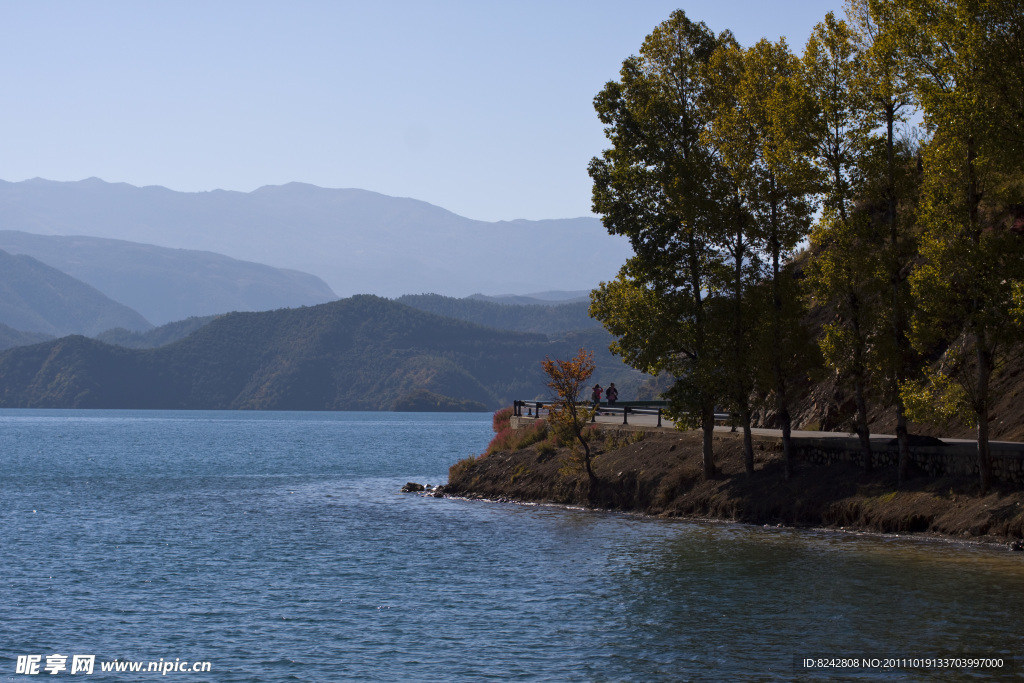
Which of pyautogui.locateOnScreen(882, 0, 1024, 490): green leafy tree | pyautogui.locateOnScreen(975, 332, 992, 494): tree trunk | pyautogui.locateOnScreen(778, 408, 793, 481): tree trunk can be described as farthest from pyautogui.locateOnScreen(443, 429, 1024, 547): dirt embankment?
pyautogui.locateOnScreen(882, 0, 1024, 490): green leafy tree

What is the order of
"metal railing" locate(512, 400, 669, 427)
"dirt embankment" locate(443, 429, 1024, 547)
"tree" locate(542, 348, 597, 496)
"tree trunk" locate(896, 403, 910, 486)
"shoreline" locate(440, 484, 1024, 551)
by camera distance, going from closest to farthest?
"shoreline" locate(440, 484, 1024, 551) < "dirt embankment" locate(443, 429, 1024, 547) < "tree trunk" locate(896, 403, 910, 486) < "tree" locate(542, 348, 597, 496) < "metal railing" locate(512, 400, 669, 427)

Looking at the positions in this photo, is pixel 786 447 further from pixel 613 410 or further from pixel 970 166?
pixel 613 410

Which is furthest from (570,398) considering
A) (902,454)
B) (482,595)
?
(482,595)

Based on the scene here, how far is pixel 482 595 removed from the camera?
82.7 ft

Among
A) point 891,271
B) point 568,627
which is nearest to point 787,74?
point 891,271

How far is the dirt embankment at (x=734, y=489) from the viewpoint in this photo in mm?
30969

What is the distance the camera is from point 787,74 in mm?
38125

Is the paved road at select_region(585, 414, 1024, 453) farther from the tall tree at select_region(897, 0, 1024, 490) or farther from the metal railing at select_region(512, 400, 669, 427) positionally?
the tall tree at select_region(897, 0, 1024, 490)

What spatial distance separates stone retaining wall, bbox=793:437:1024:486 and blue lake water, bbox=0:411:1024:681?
3778 millimetres

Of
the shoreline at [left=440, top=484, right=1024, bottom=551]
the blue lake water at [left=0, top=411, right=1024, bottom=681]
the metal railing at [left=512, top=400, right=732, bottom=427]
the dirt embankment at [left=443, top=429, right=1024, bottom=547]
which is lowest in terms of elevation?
the blue lake water at [left=0, top=411, right=1024, bottom=681]

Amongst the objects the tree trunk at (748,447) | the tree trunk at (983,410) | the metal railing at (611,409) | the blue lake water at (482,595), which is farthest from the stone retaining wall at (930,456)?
the metal railing at (611,409)

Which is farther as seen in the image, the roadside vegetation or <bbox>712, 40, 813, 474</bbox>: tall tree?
<bbox>712, 40, 813, 474</bbox>: tall tree

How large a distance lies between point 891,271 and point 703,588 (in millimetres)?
13830

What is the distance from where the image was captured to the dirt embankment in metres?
31.0
